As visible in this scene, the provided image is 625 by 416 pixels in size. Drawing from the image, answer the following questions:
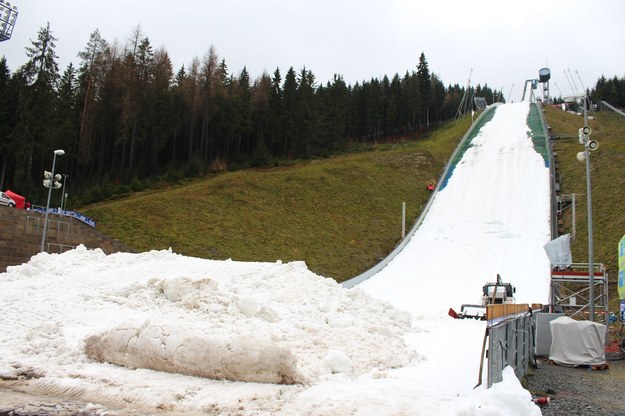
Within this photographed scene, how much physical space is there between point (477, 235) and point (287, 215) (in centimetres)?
1192

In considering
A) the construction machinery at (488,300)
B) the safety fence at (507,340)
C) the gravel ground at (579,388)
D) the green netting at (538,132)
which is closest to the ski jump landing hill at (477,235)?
the green netting at (538,132)

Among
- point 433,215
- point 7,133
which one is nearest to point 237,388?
point 433,215

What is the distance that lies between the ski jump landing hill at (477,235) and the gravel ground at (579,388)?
278 inches

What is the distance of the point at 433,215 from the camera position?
1316 inches

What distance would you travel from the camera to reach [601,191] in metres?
27.4

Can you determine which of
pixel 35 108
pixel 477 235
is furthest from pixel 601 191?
pixel 35 108

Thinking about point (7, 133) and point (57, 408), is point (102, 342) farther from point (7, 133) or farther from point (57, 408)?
point (7, 133)

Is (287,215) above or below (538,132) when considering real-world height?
below

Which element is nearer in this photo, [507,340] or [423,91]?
[507,340]

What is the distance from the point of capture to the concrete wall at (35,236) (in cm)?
2009

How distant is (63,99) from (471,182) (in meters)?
36.7

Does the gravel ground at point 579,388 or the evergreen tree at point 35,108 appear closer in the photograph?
the gravel ground at point 579,388

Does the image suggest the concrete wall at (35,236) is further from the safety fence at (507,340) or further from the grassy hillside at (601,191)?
the grassy hillside at (601,191)

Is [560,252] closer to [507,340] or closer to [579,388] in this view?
[579,388]
